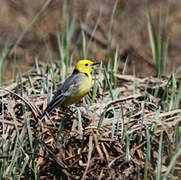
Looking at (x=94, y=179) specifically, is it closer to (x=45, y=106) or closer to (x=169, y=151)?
(x=169, y=151)

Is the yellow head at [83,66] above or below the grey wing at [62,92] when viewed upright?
above

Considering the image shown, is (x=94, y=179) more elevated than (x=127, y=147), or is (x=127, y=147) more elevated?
(x=127, y=147)

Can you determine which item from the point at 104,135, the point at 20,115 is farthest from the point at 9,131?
the point at 104,135

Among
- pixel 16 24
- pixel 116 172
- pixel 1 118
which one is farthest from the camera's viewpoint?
pixel 16 24

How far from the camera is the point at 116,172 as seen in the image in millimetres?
2762

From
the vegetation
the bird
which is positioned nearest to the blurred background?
the bird

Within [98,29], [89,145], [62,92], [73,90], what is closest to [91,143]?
[89,145]

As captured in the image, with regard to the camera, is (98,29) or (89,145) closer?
(89,145)

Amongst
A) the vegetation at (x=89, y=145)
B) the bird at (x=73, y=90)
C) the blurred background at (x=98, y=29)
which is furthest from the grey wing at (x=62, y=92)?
the blurred background at (x=98, y=29)

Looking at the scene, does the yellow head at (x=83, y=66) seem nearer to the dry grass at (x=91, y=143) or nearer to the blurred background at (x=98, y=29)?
the dry grass at (x=91, y=143)

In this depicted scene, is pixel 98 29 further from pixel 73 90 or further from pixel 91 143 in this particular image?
pixel 91 143

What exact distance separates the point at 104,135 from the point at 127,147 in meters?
0.29

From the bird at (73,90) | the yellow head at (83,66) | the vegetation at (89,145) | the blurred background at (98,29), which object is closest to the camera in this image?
the vegetation at (89,145)

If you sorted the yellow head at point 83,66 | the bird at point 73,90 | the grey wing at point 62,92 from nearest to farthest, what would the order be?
the grey wing at point 62,92, the bird at point 73,90, the yellow head at point 83,66
